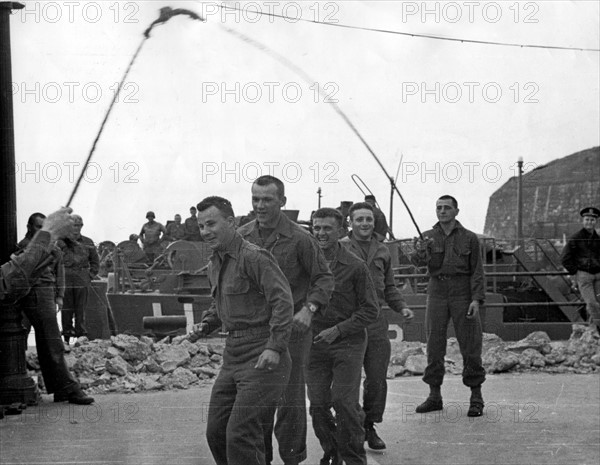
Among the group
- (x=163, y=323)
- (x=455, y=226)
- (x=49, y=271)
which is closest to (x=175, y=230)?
(x=163, y=323)

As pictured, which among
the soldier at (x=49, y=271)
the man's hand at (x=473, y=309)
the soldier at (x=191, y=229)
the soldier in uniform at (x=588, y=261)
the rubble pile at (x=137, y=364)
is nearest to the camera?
the man's hand at (x=473, y=309)

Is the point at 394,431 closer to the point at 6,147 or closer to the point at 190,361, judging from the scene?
the point at 6,147

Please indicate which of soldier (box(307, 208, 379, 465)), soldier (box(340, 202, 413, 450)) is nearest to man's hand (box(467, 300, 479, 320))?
soldier (box(340, 202, 413, 450))

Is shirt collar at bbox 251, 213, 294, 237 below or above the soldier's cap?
below

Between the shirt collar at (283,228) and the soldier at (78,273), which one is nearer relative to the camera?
the shirt collar at (283,228)

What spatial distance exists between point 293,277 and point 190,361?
602 centimetres

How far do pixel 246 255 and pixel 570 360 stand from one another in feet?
26.2

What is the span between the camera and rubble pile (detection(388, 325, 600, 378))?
11.6 meters

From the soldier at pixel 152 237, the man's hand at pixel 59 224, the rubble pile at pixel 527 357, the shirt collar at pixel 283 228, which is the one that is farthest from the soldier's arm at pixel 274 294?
the soldier at pixel 152 237

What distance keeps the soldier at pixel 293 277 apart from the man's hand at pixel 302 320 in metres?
0.04

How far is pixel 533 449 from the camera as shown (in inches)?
270

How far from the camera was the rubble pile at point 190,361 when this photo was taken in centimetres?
1054

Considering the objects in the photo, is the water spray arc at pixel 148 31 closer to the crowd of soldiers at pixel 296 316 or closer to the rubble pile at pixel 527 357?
the crowd of soldiers at pixel 296 316

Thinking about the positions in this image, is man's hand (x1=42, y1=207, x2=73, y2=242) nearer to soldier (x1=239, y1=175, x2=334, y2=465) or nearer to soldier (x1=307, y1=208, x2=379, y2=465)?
soldier (x1=239, y1=175, x2=334, y2=465)
